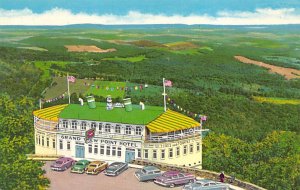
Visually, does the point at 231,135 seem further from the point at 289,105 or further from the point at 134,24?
the point at 134,24

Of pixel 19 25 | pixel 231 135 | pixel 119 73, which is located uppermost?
pixel 19 25

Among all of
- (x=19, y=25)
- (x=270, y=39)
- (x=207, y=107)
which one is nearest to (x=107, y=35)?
(x=19, y=25)

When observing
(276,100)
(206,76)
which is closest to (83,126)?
(206,76)

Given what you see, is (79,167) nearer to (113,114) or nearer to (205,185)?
(113,114)

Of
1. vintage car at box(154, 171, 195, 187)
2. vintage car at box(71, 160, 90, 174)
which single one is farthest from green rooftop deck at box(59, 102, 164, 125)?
vintage car at box(154, 171, 195, 187)

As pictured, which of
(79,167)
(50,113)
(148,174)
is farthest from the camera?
(50,113)
